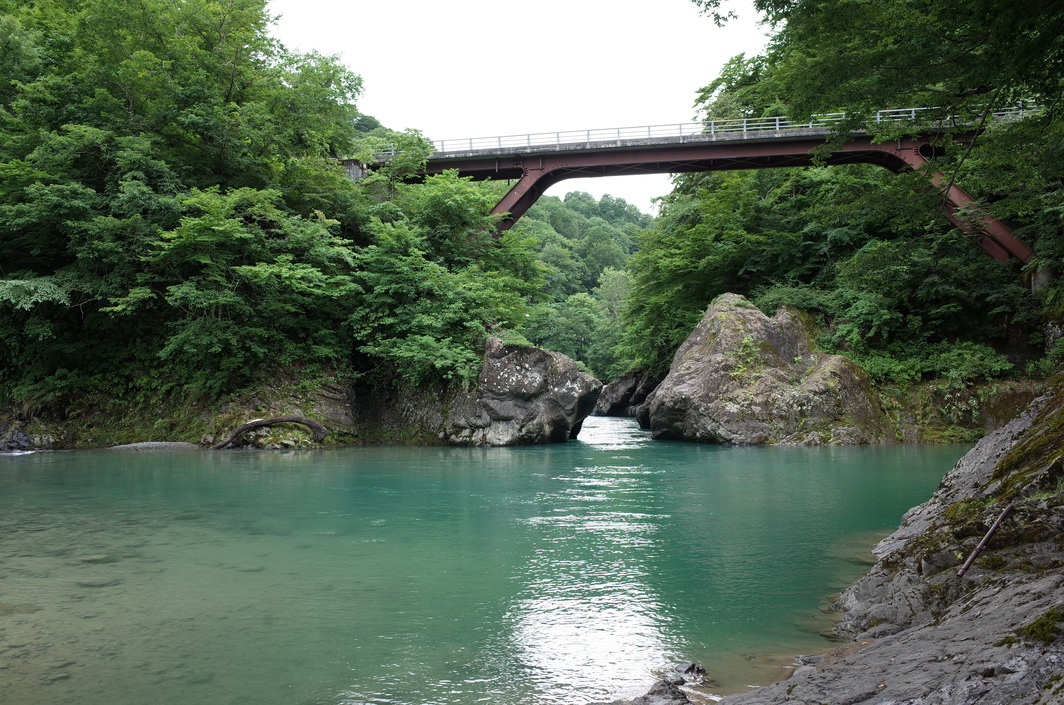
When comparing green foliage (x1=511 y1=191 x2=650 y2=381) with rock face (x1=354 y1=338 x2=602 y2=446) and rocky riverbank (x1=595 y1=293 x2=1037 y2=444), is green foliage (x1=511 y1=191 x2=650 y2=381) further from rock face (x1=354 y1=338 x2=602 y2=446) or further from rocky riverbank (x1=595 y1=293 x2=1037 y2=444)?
rocky riverbank (x1=595 y1=293 x2=1037 y2=444)

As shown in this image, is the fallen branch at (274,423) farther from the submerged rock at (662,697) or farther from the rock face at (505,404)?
the submerged rock at (662,697)

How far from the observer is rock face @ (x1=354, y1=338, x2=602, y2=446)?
1714cm

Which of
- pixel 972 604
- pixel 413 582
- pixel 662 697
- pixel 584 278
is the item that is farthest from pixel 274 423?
pixel 584 278

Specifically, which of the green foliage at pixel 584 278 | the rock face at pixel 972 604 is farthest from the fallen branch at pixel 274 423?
the rock face at pixel 972 604

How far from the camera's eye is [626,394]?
32.2m

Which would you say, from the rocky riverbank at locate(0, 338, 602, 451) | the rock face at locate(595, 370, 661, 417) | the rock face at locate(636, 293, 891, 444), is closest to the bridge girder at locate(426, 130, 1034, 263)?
the rock face at locate(636, 293, 891, 444)

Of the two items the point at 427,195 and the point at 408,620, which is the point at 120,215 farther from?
the point at 408,620

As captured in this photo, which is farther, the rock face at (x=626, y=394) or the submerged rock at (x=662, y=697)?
the rock face at (x=626, y=394)

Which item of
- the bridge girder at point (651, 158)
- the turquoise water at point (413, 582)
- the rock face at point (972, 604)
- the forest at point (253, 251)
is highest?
the bridge girder at point (651, 158)

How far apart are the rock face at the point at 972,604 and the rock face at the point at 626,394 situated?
79.1ft

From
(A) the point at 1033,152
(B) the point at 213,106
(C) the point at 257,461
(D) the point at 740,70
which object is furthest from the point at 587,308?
(A) the point at 1033,152

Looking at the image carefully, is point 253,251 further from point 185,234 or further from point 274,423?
point 274,423

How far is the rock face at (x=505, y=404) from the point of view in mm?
17141

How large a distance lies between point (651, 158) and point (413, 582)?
2046 centimetres
